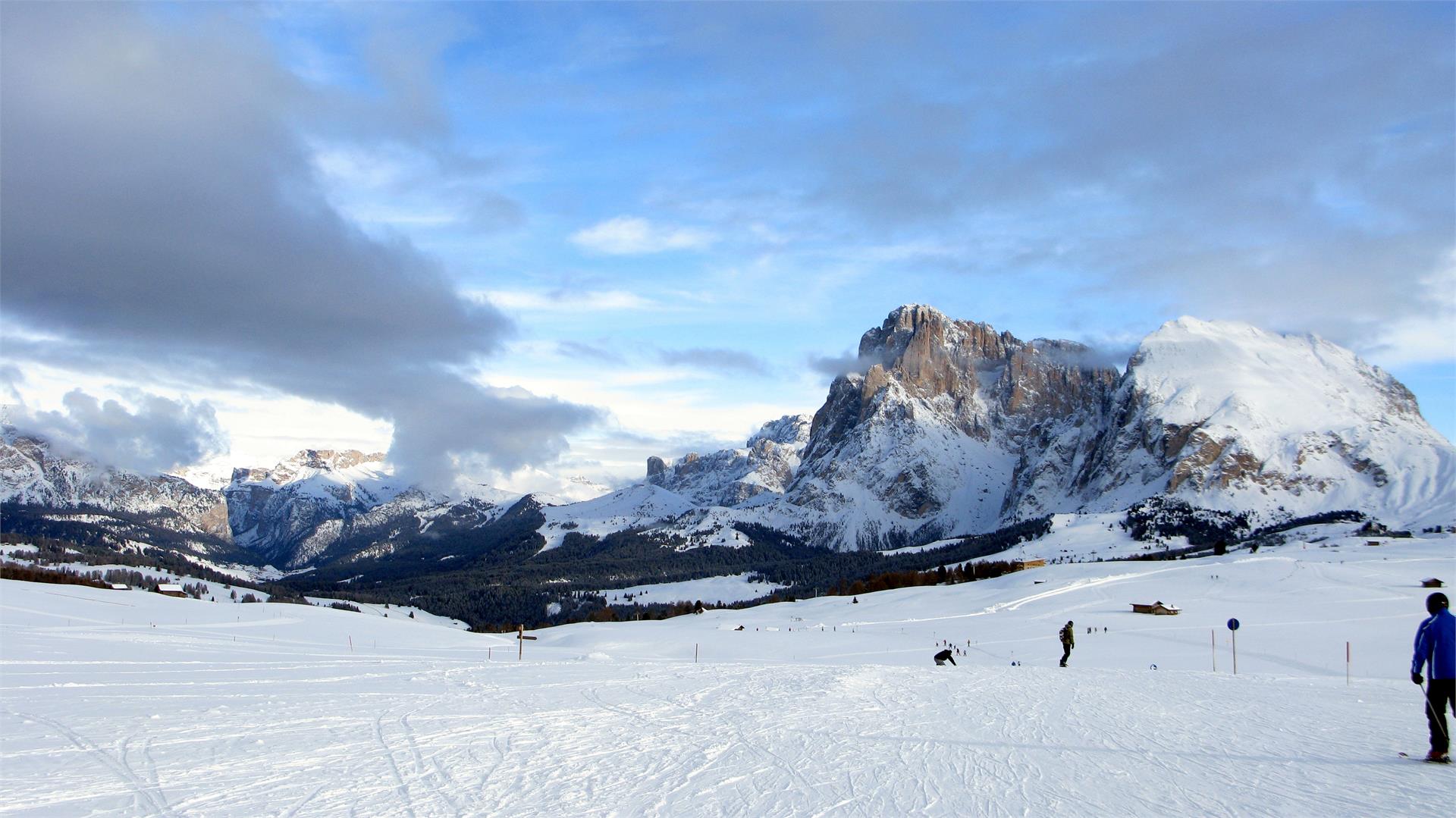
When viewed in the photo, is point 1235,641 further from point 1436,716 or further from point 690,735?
point 690,735

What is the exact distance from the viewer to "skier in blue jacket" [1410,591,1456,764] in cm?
1252

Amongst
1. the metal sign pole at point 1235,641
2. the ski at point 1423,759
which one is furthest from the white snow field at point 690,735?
the metal sign pole at point 1235,641

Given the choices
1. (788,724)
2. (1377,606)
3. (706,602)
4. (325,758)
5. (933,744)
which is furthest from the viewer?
(706,602)

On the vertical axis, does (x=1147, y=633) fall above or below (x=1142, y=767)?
below

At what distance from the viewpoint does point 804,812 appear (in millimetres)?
10281

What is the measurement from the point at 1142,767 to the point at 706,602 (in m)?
167

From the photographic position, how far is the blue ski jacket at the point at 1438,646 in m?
12.9

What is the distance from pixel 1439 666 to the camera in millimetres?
12984

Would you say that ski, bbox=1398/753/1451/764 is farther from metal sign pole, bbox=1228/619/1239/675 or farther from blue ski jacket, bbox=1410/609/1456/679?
metal sign pole, bbox=1228/619/1239/675

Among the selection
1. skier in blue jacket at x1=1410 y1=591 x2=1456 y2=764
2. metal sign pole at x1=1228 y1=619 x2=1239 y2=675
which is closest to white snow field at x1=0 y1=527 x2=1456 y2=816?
skier in blue jacket at x1=1410 y1=591 x2=1456 y2=764

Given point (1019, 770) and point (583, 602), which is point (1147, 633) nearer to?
point (1019, 770)

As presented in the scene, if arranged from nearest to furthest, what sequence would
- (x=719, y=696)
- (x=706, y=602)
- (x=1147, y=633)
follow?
(x=719, y=696) < (x=1147, y=633) < (x=706, y=602)

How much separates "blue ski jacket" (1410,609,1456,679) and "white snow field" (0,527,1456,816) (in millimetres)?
1379

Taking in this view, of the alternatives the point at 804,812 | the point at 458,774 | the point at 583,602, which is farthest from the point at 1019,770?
the point at 583,602
